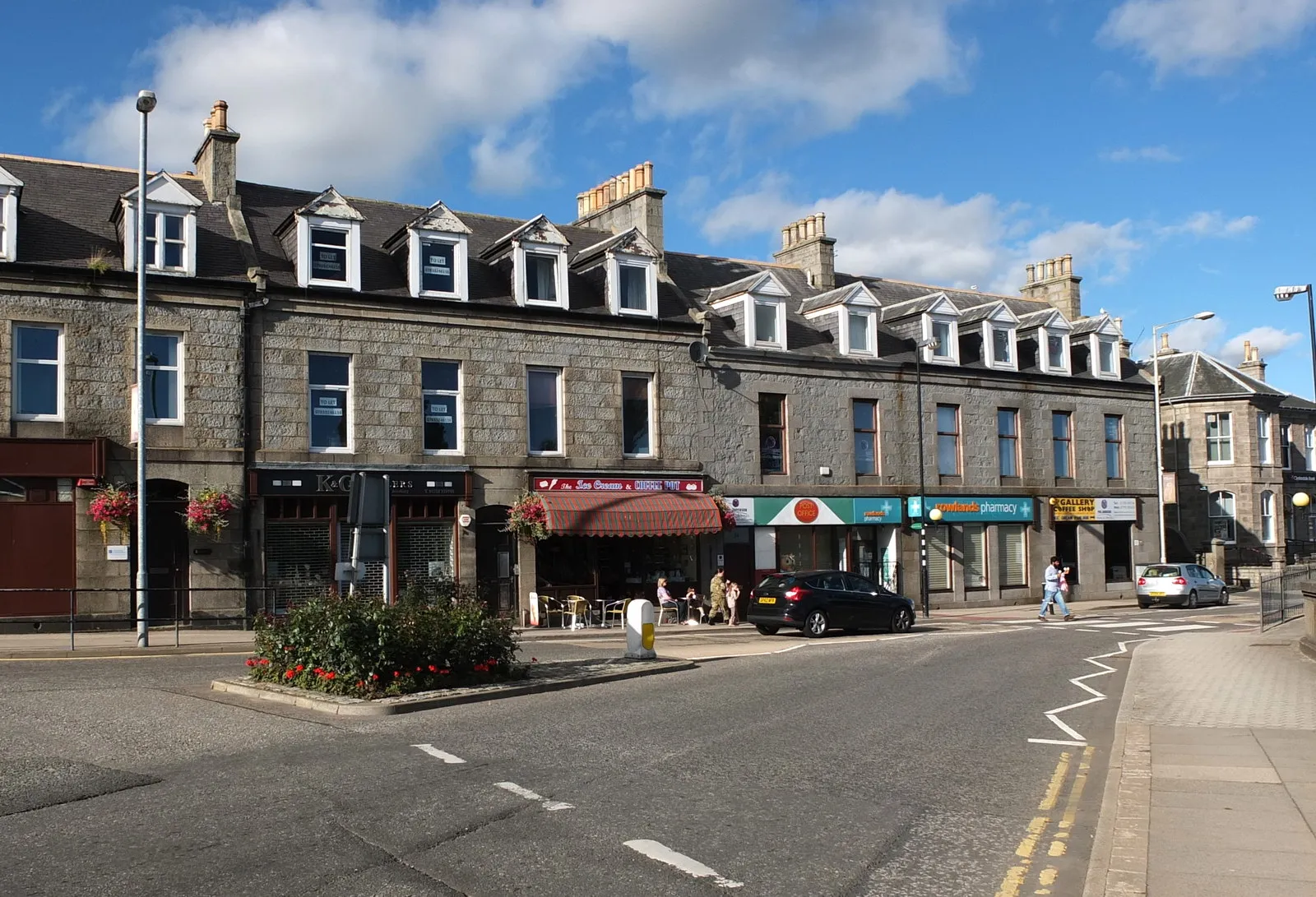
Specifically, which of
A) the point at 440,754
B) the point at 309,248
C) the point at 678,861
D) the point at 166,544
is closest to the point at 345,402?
the point at 309,248

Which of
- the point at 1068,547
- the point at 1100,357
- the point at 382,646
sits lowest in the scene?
the point at 382,646

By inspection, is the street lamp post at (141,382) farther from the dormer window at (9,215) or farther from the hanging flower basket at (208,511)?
the dormer window at (9,215)

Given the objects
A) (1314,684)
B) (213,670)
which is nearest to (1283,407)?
(1314,684)

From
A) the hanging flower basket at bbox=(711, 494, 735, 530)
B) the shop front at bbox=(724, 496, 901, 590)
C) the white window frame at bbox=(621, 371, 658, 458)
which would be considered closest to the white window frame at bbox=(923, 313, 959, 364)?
the shop front at bbox=(724, 496, 901, 590)

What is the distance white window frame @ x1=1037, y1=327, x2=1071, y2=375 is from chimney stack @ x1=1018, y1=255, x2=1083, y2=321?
446 cm

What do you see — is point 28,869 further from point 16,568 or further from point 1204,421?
point 1204,421

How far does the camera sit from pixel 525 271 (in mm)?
30234

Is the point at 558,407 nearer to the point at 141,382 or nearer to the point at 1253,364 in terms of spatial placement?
the point at 141,382

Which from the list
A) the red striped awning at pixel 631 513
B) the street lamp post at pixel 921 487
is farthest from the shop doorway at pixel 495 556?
the street lamp post at pixel 921 487

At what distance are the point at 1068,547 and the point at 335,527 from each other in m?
25.9

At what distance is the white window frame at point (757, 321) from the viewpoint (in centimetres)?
3425

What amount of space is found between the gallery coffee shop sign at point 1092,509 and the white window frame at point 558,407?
18738mm

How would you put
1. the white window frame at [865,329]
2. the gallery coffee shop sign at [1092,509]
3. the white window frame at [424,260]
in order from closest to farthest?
the white window frame at [424,260] → the white window frame at [865,329] → the gallery coffee shop sign at [1092,509]

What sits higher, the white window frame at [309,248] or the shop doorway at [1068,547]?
the white window frame at [309,248]
